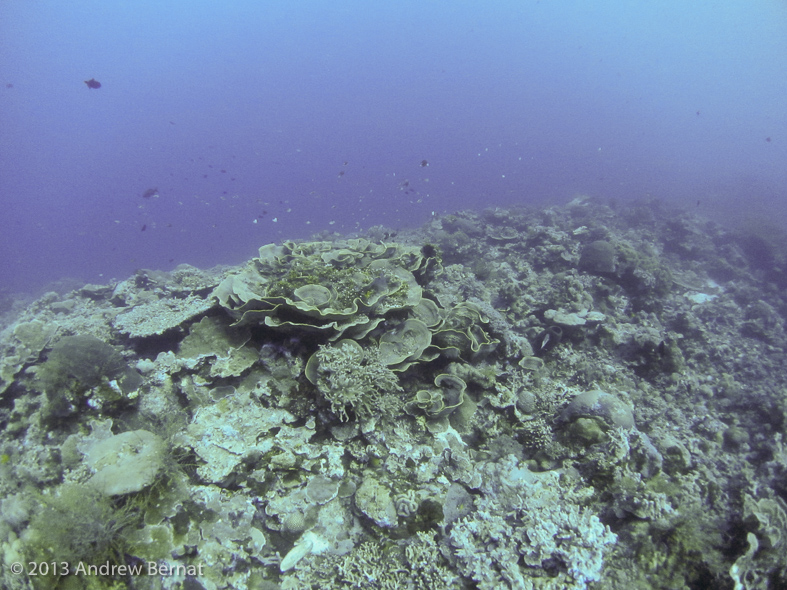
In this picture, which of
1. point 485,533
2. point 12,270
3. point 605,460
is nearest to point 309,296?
point 485,533

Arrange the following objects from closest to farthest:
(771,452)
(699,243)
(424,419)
→ 1. (424,419)
2. (771,452)
3. (699,243)

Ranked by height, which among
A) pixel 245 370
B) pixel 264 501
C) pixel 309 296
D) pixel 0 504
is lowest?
pixel 264 501

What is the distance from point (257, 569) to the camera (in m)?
3.52

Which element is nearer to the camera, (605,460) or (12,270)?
(605,460)

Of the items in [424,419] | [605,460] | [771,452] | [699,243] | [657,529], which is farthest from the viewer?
[699,243]

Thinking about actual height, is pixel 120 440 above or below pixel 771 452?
above

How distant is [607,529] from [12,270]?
103 metres

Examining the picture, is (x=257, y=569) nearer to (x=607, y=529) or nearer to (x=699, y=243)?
(x=607, y=529)

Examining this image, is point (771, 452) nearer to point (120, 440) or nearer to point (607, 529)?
point (607, 529)

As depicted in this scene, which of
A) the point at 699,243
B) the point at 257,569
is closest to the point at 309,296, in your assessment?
the point at 257,569

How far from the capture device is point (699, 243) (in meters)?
19.2

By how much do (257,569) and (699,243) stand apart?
2548cm

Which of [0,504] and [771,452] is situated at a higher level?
[0,504]

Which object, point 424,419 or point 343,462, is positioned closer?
point 343,462
